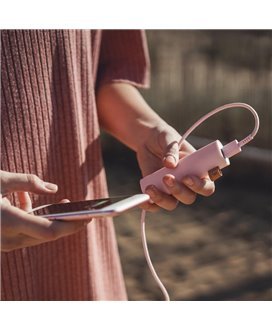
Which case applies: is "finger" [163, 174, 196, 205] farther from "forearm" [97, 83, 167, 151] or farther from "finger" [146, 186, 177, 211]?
"forearm" [97, 83, 167, 151]

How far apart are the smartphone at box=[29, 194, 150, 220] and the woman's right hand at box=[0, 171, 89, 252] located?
0.01 m

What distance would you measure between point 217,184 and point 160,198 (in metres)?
1.82

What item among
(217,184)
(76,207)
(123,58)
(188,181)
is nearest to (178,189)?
(188,181)

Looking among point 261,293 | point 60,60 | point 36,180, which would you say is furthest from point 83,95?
point 261,293

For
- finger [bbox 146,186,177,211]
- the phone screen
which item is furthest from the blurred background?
the phone screen

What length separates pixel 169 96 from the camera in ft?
9.16

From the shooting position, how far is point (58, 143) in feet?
2.78

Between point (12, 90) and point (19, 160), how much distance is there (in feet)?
0.29

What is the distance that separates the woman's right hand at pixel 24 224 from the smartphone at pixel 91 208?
0.5 inches

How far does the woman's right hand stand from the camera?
0.62m

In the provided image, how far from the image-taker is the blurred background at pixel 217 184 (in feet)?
6.27

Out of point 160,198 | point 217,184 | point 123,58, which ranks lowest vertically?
point 217,184

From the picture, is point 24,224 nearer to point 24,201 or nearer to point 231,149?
point 24,201

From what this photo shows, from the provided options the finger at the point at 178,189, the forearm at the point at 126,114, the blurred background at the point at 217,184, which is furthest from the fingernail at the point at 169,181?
the blurred background at the point at 217,184
